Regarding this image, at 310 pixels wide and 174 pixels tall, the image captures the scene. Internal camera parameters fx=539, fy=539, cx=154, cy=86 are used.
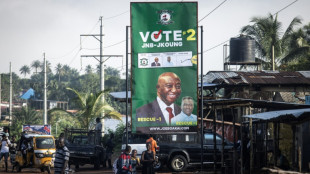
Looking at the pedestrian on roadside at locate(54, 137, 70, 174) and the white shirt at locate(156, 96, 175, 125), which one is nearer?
the pedestrian on roadside at locate(54, 137, 70, 174)

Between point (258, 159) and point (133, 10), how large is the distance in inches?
307

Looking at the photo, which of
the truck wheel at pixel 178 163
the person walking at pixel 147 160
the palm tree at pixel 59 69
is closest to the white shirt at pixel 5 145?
the truck wheel at pixel 178 163

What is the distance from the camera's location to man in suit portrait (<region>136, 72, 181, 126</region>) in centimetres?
1927

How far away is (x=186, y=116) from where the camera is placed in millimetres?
19438

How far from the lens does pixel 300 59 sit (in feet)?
170

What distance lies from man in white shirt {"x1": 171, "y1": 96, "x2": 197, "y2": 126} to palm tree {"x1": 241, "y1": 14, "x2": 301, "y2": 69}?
3403cm

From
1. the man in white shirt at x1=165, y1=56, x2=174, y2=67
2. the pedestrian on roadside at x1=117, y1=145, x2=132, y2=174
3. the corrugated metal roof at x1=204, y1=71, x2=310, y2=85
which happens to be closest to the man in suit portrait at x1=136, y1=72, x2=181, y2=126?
the man in white shirt at x1=165, y1=56, x2=174, y2=67

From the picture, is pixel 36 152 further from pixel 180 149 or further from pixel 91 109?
pixel 91 109

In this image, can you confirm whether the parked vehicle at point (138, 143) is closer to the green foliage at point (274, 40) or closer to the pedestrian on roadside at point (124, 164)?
the pedestrian on roadside at point (124, 164)

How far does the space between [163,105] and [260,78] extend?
16059mm

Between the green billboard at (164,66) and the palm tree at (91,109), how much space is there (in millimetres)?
18031

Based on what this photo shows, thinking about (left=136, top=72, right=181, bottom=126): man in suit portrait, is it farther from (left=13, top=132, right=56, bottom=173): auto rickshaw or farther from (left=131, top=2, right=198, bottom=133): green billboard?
(left=13, top=132, right=56, bottom=173): auto rickshaw

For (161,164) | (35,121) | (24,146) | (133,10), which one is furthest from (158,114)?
(35,121)

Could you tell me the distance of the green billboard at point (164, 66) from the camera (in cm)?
1908
